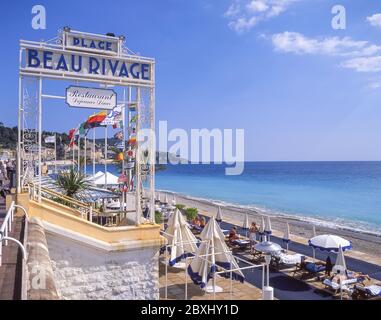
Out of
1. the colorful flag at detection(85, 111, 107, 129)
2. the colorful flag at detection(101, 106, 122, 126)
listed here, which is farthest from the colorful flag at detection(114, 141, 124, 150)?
the colorful flag at detection(85, 111, 107, 129)

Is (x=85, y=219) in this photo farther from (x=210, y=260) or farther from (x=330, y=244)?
(x=330, y=244)

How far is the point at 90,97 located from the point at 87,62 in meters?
0.89

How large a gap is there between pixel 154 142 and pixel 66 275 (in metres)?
3.75

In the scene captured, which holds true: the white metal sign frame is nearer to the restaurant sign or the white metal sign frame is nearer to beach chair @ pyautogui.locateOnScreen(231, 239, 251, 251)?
the restaurant sign

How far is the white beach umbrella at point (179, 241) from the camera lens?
12.4 m

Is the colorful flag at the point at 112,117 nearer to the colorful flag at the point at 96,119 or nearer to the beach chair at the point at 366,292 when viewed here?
the colorful flag at the point at 96,119

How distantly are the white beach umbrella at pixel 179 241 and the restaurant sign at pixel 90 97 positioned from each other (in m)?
5.23

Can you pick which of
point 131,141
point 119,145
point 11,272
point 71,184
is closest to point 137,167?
point 131,141

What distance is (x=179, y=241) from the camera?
42.6 feet

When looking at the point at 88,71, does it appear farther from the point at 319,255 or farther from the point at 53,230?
the point at 319,255

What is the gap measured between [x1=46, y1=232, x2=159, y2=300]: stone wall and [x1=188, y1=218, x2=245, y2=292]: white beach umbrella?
192 cm

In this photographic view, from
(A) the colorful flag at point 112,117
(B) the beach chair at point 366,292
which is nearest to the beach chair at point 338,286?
(B) the beach chair at point 366,292

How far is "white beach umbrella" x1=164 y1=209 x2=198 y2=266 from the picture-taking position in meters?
12.4

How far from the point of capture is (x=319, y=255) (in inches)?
642
